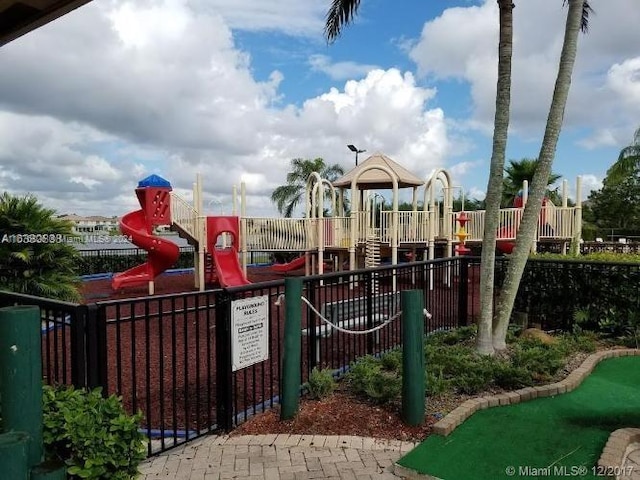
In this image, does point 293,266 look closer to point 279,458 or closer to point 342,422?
point 342,422

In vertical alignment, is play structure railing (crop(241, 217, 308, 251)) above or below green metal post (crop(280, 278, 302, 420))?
above

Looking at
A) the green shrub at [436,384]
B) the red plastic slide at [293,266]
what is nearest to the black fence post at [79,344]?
the green shrub at [436,384]

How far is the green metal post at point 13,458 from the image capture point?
165 cm

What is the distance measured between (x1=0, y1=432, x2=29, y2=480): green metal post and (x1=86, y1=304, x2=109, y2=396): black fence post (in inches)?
56.2

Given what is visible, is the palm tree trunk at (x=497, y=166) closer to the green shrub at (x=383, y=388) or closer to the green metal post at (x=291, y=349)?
the green shrub at (x=383, y=388)

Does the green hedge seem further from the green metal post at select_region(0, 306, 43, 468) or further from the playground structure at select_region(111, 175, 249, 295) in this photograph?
the playground structure at select_region(111, 175, 249, 295)

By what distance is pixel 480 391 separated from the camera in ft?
15.8

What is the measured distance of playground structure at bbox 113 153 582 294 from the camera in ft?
47.8

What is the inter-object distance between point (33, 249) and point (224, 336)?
19.2 feet

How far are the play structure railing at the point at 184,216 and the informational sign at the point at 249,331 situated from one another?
11213mm

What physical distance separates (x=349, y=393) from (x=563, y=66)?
14.9 feet

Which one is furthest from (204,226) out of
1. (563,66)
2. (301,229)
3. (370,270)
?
(563,66)

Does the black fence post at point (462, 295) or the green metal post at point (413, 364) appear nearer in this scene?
the green metal post at point (413, 364)

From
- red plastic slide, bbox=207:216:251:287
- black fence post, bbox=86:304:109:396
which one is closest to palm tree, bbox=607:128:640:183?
red plastic slide, bbox=207:216:251:287
